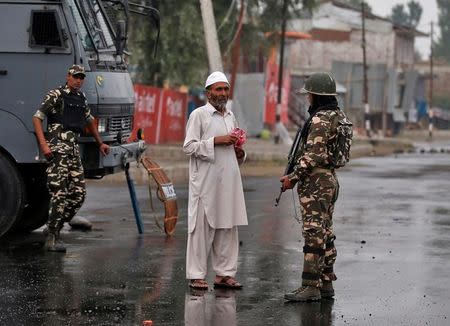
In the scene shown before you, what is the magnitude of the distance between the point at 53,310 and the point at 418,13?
162 meters

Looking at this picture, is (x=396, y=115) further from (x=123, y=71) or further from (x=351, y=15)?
(x=123, y=71)

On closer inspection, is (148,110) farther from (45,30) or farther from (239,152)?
(239,152)

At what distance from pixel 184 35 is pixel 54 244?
26039 mm

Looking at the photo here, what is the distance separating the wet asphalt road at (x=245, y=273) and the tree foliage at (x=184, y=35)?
2032 cm

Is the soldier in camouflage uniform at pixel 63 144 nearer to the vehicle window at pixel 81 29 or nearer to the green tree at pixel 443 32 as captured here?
the vehicle window at pixel 81 29

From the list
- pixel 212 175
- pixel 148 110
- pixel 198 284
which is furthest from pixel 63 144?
pixel 148 110

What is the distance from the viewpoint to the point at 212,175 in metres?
9.63

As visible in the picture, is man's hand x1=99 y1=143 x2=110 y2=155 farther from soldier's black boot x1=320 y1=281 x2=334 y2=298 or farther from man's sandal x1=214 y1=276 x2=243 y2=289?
soldier's black boot x1=320 y1=281 x2=334 y2=298

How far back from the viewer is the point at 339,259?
11.6 meters

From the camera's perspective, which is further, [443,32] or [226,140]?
[443,32]

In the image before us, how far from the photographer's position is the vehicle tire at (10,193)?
12.5 m

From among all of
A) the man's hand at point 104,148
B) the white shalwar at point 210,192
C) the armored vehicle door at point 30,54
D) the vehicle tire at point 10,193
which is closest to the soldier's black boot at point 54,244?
the vehicle tire at point 10,193

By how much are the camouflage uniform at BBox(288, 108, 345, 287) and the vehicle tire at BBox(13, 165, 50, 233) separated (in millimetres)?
5062

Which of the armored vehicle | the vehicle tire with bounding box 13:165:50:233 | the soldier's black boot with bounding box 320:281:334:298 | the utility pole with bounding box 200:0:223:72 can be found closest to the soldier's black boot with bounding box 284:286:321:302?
the soldier's black boot with bounding box 320:281:334:298
